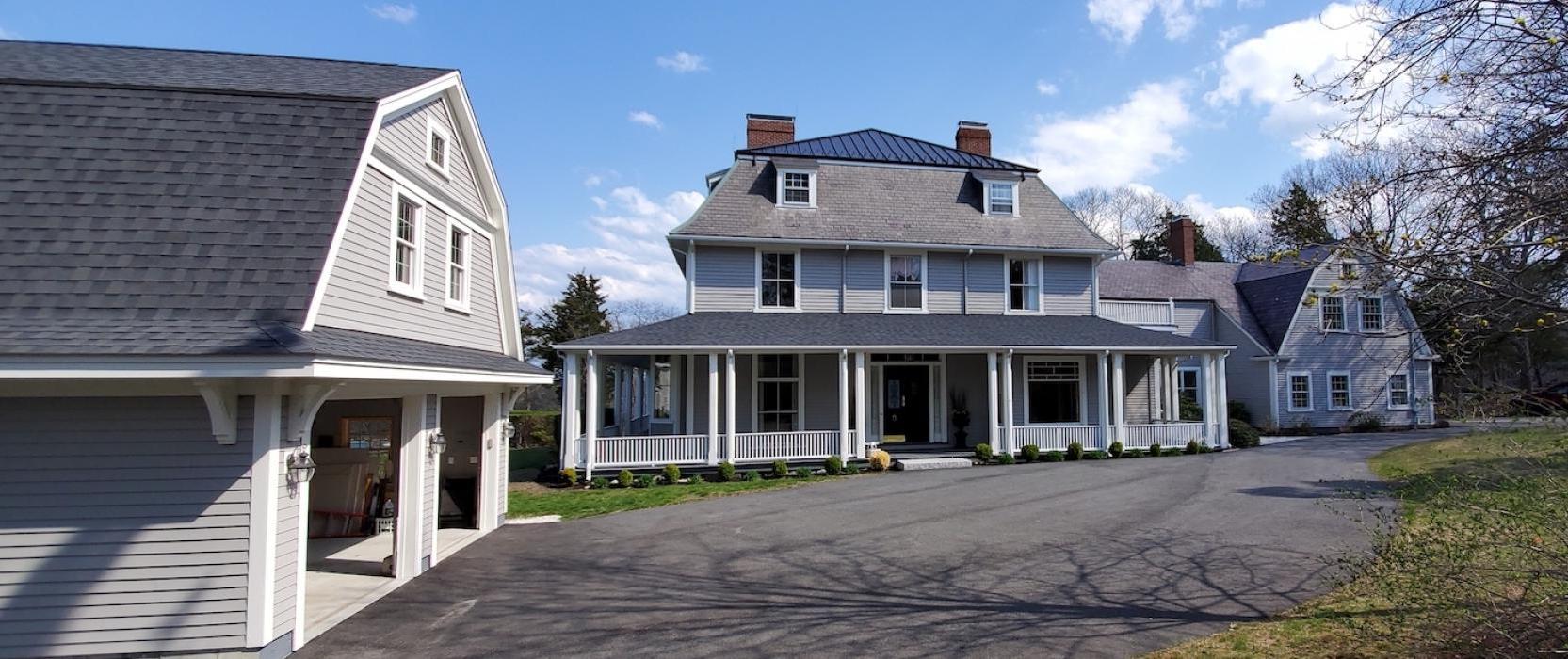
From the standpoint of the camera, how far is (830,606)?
7320 millimetres

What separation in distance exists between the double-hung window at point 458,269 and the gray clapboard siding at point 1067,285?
14.9 metres

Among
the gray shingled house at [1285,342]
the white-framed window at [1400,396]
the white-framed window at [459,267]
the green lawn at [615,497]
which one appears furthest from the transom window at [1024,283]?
the white-framed window at [1400,396]

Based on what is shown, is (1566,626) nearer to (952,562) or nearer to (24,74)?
(952,562)

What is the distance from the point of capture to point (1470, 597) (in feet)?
16.1

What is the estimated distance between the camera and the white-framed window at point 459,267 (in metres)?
10.1

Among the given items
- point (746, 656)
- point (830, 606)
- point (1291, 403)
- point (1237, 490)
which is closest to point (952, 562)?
point (830, 606)

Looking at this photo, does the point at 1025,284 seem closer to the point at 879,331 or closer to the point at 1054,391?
the point at 1054,391

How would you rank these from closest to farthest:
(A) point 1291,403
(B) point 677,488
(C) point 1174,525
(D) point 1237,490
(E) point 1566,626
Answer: (E) point 1566,626 < (C) point 1174,525 < (D) point 1237,490 < (B) point 677,488 < (A) point 1291,403

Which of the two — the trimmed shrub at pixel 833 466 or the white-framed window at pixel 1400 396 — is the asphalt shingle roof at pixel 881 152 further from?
the white-framed window at pixel 1400 396

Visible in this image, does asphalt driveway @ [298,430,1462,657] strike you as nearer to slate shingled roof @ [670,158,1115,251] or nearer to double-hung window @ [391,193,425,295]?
double-hung window @ [391,193,425,295]

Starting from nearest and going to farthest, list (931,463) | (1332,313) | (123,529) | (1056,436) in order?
1. (123,529)
2. (931,463)
3. (1056,436)
4. (1332,313)

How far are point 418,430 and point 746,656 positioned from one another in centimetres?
503

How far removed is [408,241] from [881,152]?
15.6 meters

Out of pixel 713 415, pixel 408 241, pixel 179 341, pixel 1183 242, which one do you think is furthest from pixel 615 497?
pixel 1183 242
